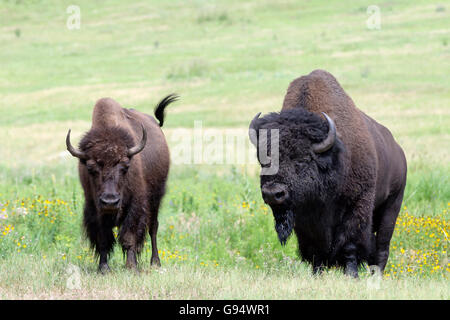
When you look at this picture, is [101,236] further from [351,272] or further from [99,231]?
[351,272]

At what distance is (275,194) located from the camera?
259 inches

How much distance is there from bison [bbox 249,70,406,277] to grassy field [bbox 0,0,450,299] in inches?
14.9

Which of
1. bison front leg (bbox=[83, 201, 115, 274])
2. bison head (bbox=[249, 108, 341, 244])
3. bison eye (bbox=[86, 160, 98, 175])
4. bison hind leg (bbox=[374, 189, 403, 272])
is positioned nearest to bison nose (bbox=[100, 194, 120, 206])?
bison eye (bbox=[86, 160, 98, 175])

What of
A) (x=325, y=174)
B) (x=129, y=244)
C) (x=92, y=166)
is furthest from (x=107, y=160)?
(x=325, y=174)

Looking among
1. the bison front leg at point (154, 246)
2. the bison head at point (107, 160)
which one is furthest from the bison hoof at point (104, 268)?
the bison front leg at point (154, 246)

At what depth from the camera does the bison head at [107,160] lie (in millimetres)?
7664

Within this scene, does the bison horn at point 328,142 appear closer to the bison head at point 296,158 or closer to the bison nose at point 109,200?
the bison head at point 296,158

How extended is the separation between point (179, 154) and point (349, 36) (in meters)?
30.2

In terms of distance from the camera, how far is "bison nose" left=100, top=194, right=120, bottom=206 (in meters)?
7.56

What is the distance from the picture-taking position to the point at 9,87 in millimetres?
38438

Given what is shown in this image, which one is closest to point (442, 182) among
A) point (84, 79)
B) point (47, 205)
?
point (47, 205)

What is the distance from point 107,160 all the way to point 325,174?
237cm

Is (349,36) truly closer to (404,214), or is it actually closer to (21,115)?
(21,115)

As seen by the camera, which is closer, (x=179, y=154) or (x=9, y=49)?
(x=179, y=154)
